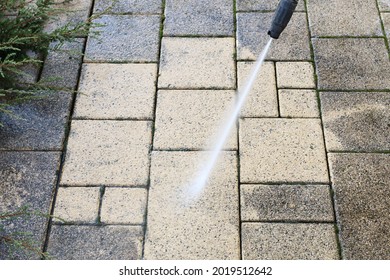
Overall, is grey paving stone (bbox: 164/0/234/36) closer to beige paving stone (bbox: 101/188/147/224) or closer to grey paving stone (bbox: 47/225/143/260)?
beige paving stone (bbox: 101/188/147/224)

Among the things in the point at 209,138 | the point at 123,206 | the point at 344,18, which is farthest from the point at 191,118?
the point at 344,18

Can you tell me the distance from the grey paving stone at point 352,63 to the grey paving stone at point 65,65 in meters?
1.42

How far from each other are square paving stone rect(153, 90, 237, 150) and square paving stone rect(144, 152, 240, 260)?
0.07 metres

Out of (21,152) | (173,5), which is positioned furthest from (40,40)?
(173,5)

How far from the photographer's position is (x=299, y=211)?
237cm

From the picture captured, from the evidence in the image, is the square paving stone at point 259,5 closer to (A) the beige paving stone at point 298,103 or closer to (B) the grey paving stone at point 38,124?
(A) the beige paving stone at point 298,103

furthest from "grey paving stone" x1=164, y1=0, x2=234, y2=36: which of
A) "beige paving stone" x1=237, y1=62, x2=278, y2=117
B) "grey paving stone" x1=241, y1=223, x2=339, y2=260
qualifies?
"grey paving stone" x1=241, y1=223, x2=339, y2=260

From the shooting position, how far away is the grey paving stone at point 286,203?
92.6 inches

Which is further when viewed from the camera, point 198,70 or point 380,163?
point 198,70

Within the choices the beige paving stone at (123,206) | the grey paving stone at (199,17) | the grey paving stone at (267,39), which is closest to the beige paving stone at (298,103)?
the grey paving stone at (267,39)

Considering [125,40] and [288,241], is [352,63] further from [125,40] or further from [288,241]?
[125,40]

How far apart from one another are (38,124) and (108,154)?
441 mm
